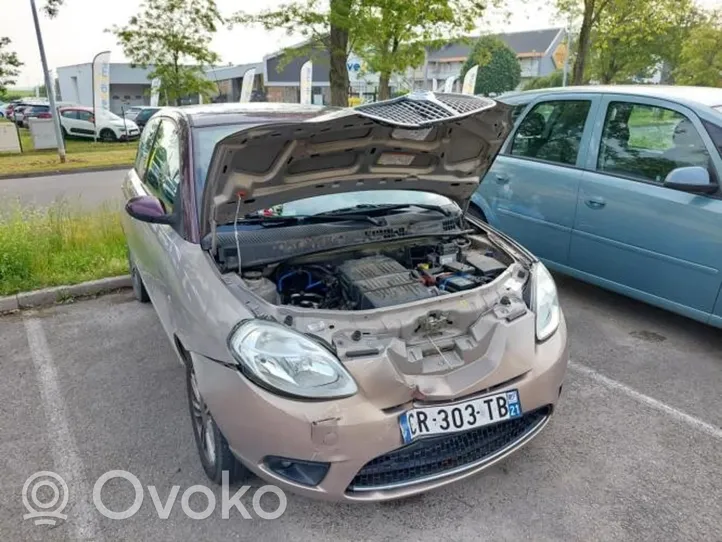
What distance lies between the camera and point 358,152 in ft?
8.72

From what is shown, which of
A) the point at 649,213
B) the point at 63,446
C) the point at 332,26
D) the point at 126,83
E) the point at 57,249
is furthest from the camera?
the point at 126,83

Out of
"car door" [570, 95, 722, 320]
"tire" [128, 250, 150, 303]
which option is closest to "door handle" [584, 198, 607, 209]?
"car door" [570, 95, 722, 320]

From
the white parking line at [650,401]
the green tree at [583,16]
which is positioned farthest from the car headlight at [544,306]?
the green tree at [583,16]

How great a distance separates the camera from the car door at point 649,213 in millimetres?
3461

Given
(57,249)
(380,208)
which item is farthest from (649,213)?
(57,249)

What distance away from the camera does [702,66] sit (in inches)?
968

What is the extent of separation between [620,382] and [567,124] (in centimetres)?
231

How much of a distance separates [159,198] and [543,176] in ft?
10.3

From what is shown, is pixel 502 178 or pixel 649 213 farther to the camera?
pixel 502 178

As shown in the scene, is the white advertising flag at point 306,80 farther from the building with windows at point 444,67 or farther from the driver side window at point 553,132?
the building with windows at point 444,67

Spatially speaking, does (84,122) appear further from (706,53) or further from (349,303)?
(706,53)

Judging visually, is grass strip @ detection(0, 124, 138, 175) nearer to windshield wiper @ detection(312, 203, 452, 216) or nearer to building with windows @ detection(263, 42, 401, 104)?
windshield wiper @ detection(312, 203, 452, 216)

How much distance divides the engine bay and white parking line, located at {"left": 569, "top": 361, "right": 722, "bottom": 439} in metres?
1.09

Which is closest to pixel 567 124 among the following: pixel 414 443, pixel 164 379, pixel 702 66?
pixel 414 443
